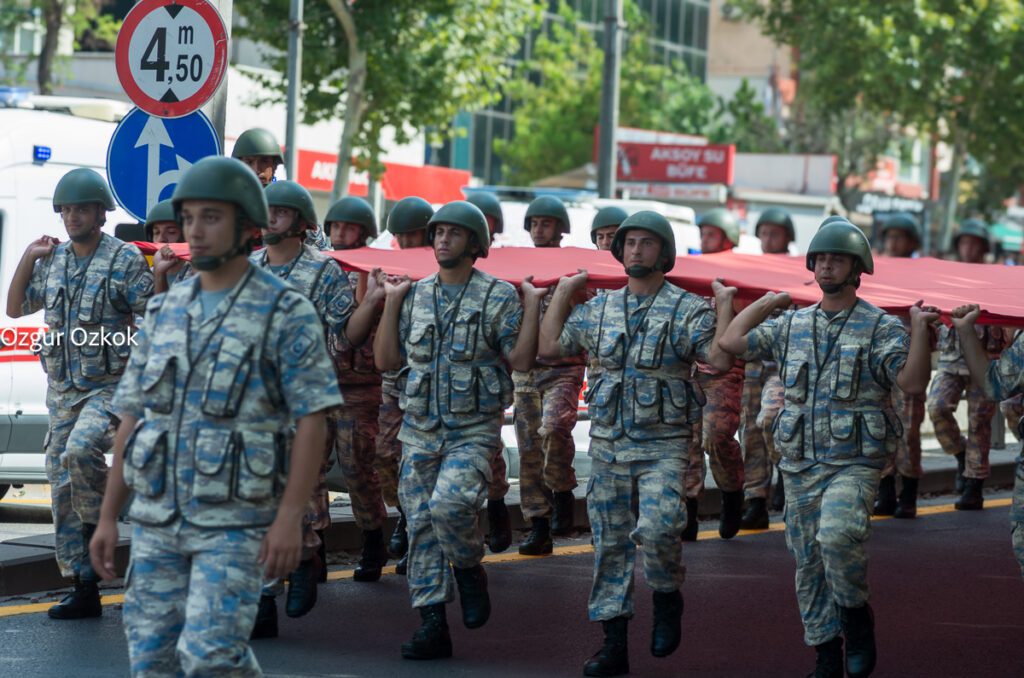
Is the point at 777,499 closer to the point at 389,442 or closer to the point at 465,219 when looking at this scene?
the point at 389,442

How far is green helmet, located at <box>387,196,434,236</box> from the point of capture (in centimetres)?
984

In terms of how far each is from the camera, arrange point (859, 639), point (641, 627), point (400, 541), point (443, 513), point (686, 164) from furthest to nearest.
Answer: point (686, 164) < point (400, 541) < point (641, 627) < point (443, 513) < point (859, 639)

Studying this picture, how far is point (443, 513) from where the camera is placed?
7.33m

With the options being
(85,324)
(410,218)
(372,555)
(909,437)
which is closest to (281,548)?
(85,324)

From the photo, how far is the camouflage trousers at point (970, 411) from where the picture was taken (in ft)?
39.9

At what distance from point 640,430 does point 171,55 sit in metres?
3.54

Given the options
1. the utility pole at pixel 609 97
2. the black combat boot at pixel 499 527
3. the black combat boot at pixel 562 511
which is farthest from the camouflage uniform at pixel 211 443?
the utility pole at pixel 609 97

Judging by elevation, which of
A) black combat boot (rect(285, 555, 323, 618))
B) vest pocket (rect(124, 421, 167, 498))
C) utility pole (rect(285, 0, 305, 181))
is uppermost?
utility pole (rect(285, 0, 305, 181))

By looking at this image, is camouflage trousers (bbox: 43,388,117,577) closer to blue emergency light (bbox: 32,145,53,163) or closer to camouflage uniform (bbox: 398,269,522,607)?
camouflage uniform (bbox: 398,269,522,607)

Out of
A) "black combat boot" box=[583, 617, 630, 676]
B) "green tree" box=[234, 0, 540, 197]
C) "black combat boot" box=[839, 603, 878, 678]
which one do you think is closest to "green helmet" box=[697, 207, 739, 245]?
"black combat boot" box=[583, 617, 630, 676]

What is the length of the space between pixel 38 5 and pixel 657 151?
19.5 m

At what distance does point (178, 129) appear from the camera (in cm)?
934

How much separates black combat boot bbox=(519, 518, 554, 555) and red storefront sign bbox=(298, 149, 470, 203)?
63.7 ft

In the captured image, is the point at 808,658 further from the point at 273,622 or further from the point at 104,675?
the point at 104,675
